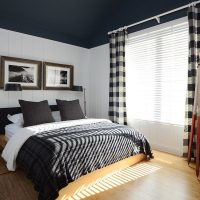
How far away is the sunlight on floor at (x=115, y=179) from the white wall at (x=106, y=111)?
31.8 inches

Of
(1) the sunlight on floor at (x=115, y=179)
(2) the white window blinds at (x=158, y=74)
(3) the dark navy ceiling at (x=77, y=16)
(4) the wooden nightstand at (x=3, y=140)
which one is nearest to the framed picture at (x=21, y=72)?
(3) the dark navy ceiling at (x=77, y=16)

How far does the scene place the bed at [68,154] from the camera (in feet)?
6.39

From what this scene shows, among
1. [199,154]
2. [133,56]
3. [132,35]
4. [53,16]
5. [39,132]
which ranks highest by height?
[53,16]

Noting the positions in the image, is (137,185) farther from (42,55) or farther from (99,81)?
(42,55)

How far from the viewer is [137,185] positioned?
2.30 m

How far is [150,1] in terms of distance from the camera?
3658 millimetres

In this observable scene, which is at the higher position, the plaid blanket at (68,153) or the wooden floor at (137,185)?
the plaid blanket at (68,153)

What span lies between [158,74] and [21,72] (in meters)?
2.76

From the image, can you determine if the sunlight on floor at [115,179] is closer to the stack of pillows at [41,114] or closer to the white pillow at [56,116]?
the stack of pillows at [41,114]

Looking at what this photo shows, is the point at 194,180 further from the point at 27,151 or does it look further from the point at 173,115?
the point at 27,151

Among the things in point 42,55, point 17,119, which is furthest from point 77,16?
point 17,119

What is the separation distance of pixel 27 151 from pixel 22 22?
2.78 metres

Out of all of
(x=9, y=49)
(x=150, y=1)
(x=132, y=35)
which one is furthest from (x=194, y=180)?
(x=9, y=49)

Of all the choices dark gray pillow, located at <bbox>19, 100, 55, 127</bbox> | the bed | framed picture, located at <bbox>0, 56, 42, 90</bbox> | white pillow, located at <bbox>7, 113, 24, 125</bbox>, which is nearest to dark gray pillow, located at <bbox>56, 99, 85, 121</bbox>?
dark gray pillow, located at <bbox>19, 100, 55, 127</bbox>
